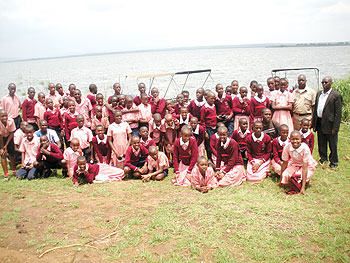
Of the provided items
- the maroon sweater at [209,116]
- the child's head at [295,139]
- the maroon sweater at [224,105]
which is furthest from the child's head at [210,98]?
the child's head at [295,139]

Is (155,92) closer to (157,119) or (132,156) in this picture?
(157,119)

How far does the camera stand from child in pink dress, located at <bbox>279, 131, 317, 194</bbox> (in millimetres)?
6102

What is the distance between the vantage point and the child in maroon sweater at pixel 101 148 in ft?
25.4

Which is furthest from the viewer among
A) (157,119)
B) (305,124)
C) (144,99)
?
(144,99)

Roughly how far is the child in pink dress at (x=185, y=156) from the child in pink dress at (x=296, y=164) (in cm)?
200

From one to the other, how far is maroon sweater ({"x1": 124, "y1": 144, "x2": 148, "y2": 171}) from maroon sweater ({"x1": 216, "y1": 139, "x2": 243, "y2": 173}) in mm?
1826

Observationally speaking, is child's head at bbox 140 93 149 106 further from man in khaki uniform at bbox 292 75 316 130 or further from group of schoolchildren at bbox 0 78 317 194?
man in khaki uniform at bbox 292 75 316 130

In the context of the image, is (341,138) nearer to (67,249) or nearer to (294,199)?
(294,199)

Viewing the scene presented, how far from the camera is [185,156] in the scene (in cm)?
717

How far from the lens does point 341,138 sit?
391 inches

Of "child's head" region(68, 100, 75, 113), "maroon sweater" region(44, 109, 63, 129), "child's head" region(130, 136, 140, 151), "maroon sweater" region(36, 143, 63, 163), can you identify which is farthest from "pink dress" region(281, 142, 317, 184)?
"maroon sweater" region(44, 109, 63, 129)

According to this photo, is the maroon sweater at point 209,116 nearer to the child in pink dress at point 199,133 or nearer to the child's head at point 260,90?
the child in pink dress at point 199,133

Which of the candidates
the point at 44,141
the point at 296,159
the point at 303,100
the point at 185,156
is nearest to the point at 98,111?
the point at 44,141

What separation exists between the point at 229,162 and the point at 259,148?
2.86ft
